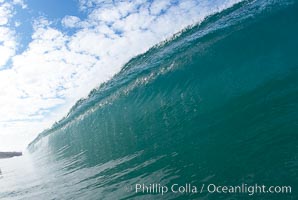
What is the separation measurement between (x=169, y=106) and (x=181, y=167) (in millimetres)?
7495

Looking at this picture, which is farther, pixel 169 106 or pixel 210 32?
pixel 210 32

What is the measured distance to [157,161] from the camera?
7840mm

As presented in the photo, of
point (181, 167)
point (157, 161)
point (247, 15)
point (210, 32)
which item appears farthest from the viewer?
point (210, 32)

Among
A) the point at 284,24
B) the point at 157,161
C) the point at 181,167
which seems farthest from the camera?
the point at 284,24

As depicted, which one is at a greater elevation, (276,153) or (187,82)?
(187,82)

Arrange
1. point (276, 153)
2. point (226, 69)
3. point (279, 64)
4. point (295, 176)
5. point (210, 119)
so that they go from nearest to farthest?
point (295, 176), point (276, 153), point (210, 119), point (279, 64), point (226, 69)

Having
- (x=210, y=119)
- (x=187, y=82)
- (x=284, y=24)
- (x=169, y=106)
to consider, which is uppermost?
(x=284, y=24)

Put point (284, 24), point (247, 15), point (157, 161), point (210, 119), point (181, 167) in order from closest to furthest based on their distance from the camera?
1. point (181, 167)
2. point (157, 161)
3. point (210, 119)
4. point (284, 24)
5. point (247, 15)

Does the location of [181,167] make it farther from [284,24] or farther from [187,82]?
[284,24]

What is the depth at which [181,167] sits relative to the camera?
6.69 metres

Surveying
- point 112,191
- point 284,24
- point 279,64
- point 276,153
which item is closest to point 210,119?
point 276,153

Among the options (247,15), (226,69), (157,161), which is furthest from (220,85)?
(247,15)

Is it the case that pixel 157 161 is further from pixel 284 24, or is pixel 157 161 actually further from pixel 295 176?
pixel 284 24

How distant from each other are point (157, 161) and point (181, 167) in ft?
4.33
